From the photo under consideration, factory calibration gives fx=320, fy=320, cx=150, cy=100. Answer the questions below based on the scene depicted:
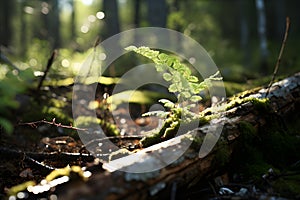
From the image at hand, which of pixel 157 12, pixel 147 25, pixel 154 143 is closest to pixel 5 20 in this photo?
pixel 147 25

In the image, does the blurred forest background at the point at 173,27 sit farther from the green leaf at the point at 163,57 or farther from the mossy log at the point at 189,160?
the mossy log at the point at 189,160

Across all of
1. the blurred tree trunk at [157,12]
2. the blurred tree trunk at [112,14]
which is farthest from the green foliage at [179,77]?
the blurred tree trunk at [112,14]

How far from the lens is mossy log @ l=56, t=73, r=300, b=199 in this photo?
2072 millimetres

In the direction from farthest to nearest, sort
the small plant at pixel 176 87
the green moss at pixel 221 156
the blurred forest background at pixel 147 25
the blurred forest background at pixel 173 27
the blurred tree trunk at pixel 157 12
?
the blurred forest background at pixel 173 27 → the blurred tree trunk at pixel 157 12 → the blurred forest background at pixel 147 25 → the small plant at pixel 176 87 → the green moss at pixel 221 156

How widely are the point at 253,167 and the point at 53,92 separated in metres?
4.06

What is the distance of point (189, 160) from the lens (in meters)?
2.58

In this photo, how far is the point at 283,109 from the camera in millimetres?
3807

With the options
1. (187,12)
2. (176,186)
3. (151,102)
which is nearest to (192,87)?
(176,186)

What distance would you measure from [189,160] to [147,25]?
30.7ft

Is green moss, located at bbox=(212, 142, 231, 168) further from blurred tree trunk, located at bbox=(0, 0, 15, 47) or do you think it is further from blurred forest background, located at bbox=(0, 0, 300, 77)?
blurred tree trunk, located at bbox=(0, 0, 15, 47)

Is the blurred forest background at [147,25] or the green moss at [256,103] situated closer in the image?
the green moss at [256,103]

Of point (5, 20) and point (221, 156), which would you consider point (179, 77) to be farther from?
point (5, 20)

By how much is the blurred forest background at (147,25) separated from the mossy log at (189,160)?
2.55 ft

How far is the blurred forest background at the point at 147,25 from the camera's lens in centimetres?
811
